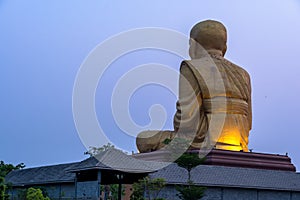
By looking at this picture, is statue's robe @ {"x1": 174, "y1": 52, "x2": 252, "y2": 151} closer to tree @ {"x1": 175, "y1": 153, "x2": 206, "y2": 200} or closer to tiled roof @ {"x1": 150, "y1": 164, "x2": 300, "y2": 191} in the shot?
tiled roof @ {"x1": 150, "y1": 164, "x2": 300, "y2": 191}

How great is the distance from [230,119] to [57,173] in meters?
7.59

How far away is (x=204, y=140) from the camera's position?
987 inches

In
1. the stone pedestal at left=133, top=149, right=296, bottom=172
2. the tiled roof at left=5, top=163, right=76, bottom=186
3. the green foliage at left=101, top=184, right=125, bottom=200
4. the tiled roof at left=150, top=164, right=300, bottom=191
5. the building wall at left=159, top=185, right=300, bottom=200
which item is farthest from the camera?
the stone pedestal at left=133, top=149, right=296, bottom=172

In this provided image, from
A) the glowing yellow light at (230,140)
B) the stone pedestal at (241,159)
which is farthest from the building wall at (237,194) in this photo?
the glowing yellow light at (230,140)

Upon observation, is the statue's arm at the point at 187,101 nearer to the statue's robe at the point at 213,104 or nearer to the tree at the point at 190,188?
the statue's robe at the point at 213,104

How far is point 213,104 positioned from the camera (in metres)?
25.9

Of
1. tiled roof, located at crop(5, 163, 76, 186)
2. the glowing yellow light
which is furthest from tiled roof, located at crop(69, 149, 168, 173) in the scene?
the glowing yellow light

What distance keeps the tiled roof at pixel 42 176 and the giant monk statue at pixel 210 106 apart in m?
4.23

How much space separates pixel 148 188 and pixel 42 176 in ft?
20.6

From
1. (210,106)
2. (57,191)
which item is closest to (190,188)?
(57,191)

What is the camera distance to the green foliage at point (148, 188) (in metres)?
18.5

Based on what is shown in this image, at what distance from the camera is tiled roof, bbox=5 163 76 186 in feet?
72.3

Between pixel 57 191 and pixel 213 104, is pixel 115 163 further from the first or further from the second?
pixel 213 104

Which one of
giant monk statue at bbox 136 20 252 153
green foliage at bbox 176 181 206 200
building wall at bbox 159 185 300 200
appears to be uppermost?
giant monk statue at bbox 136 20 252 153
